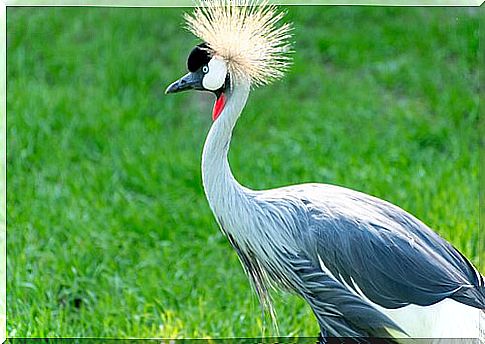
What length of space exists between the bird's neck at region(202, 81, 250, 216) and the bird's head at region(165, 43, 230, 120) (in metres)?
0.02

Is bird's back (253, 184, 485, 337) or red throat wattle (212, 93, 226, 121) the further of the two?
red throat wattle (212, 93, 226, 121)

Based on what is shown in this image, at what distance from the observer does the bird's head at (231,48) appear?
7.90ft

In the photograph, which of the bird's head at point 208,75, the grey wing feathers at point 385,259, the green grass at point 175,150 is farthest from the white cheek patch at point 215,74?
the green grass at point 175,150

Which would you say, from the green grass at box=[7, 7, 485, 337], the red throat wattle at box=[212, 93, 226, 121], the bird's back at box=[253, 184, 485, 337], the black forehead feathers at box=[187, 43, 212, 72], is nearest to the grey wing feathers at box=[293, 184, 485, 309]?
the bird's back at box=[253, 184, 485, 337]

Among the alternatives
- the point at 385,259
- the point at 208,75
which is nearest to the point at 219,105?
the point at 208,75

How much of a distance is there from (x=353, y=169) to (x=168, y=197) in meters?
0.79

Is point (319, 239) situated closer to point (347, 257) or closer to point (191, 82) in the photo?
point (347, 257)

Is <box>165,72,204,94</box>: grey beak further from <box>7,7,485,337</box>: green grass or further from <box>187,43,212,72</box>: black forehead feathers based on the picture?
<box>7,7,485,337</box>: green grass

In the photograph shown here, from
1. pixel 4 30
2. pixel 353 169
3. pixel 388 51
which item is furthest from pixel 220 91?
pixel 388 51

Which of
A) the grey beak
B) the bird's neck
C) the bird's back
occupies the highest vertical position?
the grey beak

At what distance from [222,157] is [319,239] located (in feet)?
1.01

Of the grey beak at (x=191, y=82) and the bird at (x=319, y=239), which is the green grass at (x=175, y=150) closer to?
the bird at (x=319, y=239)

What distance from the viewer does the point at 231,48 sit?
2402 millimetres

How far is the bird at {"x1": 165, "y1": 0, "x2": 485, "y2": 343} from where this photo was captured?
2.34m
